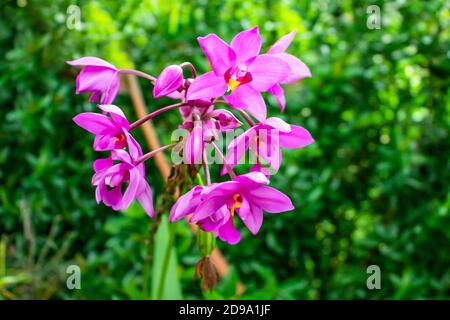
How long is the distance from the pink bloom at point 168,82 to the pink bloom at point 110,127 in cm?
7

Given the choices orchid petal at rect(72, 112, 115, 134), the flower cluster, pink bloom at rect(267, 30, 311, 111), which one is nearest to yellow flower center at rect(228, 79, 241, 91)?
the flower cluster

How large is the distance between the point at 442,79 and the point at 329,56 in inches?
15.2

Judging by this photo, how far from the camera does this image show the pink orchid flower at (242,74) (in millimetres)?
893

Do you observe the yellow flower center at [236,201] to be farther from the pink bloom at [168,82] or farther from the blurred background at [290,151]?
the blurred background at [290,151]

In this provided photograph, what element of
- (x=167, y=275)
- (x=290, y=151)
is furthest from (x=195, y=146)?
(x=290, y=151)

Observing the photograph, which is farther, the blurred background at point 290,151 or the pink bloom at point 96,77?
the blurred background at point 290,151

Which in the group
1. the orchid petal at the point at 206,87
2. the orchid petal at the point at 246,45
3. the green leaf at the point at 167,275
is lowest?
the green leaf at the point at 167,275

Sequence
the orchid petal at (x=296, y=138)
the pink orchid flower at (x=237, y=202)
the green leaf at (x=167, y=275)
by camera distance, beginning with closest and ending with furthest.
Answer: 1. the pink orchid flower at (x=237, y=202)
2. the orchid petal at (x=296, y=138)
3. the green leaf at (x=167, y=275)

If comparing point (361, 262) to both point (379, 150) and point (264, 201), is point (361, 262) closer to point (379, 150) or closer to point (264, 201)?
point (379, 150)

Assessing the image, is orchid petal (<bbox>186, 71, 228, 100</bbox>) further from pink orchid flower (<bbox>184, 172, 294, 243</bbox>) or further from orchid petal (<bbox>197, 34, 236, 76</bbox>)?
pink orchid flower (<bbox>184, 172, 294, 243</bbox>)

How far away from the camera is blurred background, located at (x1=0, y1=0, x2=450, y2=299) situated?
181cm

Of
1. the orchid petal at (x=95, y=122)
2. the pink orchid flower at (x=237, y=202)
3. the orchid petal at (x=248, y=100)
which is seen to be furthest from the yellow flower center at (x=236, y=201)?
the orchid petal at (x=95, y=122)

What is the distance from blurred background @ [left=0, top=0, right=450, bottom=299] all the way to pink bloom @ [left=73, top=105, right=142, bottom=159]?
835 mm
